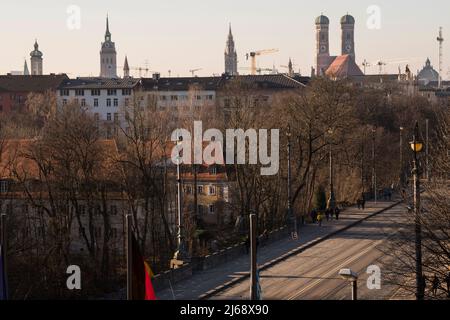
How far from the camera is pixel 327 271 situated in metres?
27.5

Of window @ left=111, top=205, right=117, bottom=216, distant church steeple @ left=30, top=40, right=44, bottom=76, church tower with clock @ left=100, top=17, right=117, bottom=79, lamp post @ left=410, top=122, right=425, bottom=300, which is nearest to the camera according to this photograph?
lamp post @ left=410, top=122, right=425, bottom=300

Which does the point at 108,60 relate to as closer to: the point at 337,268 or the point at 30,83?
the point at 30,83

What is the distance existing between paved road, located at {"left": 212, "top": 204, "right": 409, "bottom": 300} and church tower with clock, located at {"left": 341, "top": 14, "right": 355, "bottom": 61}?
154139 millimetres

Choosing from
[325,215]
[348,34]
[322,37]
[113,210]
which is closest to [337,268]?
[113,210]

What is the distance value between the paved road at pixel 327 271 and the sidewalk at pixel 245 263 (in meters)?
0.42

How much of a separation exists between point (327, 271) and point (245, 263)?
10.0 feet

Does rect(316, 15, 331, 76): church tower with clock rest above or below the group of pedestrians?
above

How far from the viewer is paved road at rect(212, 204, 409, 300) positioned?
78.2 feet

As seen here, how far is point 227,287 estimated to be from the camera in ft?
81.6

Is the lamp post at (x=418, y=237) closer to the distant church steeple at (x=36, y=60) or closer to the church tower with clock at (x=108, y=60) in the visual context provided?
the distant church steeple at (x=36, y=60)

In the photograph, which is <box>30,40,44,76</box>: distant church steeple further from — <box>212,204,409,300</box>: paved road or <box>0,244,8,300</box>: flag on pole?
<box>0,244,8,300</box>: flag on pole

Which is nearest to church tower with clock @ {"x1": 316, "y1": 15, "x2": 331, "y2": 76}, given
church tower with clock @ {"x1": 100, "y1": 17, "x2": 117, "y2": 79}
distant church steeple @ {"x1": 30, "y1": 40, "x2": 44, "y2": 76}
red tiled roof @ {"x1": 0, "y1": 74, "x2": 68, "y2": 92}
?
church tower with clock @ {"x1": 100, "y1": 17, "x2": 117, "y2": 79}
